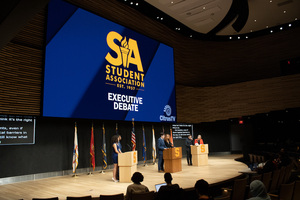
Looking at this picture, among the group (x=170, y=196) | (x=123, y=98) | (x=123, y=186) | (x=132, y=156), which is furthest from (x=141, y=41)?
(x=170, y=196)

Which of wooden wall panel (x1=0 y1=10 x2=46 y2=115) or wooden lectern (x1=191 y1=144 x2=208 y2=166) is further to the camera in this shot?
wooden lectern (x1=191 y1=144 x2=208 y2=166)

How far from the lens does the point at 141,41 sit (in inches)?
403

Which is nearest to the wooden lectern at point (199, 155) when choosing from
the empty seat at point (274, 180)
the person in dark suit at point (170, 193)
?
the empty seat at point (274, 180)

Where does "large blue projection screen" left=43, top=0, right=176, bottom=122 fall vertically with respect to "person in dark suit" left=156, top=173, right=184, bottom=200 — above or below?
above

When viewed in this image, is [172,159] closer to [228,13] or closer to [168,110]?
[168,110]

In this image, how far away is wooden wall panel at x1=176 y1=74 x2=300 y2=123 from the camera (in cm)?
1093

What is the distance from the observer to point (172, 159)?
25.8 ft

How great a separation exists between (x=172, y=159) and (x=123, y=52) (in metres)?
4.30

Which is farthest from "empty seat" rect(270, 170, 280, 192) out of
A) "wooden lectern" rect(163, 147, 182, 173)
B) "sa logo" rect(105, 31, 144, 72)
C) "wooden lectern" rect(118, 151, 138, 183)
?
"sa logo" rect(105, 31, 144, 72)

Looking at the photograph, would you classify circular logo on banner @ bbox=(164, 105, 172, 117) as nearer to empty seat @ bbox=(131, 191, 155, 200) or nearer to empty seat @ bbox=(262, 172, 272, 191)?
empty seat @ bbox=(262, 172, 272, 191)

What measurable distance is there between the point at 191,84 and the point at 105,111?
635 cm

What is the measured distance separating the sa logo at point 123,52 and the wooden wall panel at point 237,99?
3.47 m

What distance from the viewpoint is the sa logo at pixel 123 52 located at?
8945 mm

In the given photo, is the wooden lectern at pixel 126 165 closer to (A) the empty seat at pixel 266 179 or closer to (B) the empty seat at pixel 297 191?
(A) the empty seat at pixel 266 179
